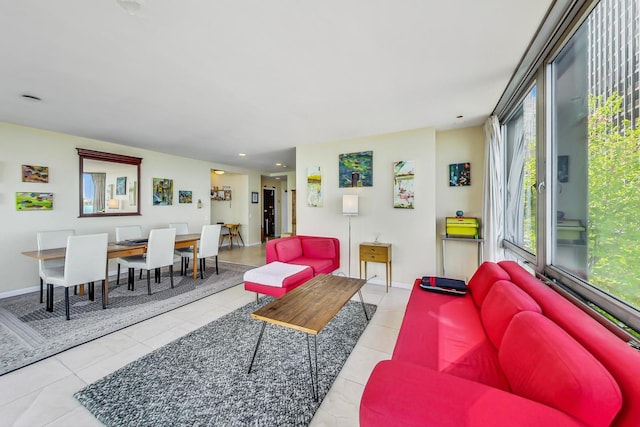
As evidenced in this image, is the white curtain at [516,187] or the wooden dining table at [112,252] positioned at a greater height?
the white curtain at [516,187]

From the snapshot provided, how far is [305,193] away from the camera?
15.0 ft

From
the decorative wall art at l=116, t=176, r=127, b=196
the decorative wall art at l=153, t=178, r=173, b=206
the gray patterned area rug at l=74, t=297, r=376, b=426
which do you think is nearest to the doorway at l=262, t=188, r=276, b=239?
the decorative wall art at l=153, t=178, r=173, b=206

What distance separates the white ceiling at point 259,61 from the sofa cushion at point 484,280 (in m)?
1.78

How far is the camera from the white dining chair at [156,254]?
11.4ft

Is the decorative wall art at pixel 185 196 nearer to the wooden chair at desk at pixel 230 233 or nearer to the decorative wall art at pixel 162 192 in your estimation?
the decorative wall art at pixel 162 192

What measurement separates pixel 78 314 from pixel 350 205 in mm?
3677

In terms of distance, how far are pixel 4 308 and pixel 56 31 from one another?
3465 millimetres

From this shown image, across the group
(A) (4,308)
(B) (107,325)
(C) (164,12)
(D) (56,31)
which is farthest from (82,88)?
(A) (4,308)

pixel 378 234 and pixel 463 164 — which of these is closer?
pixel 463 164

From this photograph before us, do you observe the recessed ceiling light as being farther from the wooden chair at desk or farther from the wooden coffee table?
the wooden chair at desk

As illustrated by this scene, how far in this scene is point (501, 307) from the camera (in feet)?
5.07

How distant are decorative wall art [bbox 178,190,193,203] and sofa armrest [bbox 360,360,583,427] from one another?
19.3 feet

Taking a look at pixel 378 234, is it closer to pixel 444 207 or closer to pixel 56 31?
pixel 444 207

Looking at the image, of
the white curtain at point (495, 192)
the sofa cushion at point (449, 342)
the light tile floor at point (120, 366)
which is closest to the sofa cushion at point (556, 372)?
the sofa cushion at point (449, 342)
